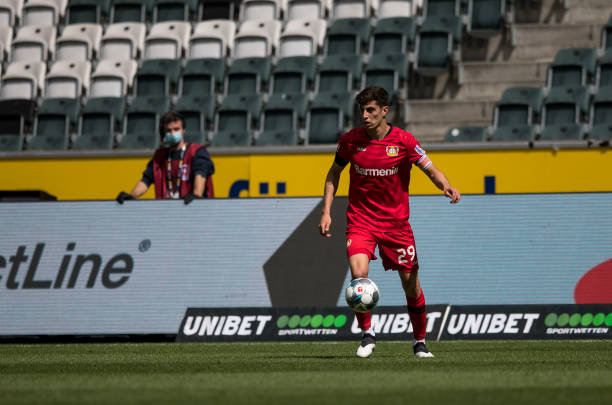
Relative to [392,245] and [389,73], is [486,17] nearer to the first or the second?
[389,73]

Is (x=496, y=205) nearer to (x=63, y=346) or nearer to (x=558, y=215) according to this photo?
(x=558, y=215)

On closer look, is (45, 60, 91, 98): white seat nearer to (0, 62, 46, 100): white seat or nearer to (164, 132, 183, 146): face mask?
(0, 62, 46, 100): white seat

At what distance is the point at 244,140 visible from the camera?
16938mm

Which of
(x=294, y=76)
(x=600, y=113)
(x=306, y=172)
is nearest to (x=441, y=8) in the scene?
(x=294, y=76)

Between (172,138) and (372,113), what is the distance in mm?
4001

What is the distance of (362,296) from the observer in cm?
789

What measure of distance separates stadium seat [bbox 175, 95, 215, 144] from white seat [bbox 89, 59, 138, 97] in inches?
75.6

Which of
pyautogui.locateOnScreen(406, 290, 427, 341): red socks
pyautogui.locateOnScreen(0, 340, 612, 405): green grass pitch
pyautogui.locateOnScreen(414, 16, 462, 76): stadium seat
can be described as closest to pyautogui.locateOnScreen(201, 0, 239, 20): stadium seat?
pyautogui.locateOnScreen(414, 16, 462, 76): stadium seat

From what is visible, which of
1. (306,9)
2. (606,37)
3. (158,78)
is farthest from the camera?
(306,9)

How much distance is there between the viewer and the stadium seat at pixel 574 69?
1714cm

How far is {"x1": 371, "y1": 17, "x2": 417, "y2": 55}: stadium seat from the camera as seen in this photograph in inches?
748

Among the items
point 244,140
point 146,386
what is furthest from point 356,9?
point 146,386

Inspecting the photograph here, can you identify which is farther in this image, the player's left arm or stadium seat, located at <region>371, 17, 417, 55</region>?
stadium seat, located at <region>371, 17, 417, 55</region>

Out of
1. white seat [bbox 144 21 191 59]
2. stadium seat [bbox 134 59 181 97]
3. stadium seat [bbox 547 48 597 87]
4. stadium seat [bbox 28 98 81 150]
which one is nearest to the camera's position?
stadium seat [bbox 547 48 597 87]
